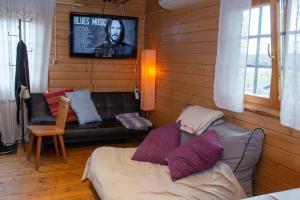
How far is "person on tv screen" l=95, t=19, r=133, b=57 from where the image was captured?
4.65m

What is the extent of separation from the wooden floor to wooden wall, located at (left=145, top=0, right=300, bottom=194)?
4.76 feet

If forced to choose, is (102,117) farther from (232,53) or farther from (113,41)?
(232,53)

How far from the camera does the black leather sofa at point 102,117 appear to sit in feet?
13.0

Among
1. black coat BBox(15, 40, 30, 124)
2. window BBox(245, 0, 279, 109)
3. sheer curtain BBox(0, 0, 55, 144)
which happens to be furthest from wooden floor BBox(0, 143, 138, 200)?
window BBox(245, 0, 279, 109)

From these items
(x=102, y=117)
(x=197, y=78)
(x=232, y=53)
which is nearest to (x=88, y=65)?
(x=102, y=117)

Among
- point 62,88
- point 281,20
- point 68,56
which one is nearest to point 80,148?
point 62,88

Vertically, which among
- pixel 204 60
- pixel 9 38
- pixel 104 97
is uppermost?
pixel 9 38

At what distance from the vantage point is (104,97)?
4668mm

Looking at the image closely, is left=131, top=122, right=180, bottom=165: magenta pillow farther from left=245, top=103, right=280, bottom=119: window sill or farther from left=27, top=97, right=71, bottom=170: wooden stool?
left=27, top=97, right=71, bottom=170: wooden stool

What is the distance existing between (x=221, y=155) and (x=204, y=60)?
48.8 inches

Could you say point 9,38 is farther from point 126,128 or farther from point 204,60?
point 204,60

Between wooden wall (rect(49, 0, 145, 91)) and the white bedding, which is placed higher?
wooden wall (rect(49, 0, 145, 91))

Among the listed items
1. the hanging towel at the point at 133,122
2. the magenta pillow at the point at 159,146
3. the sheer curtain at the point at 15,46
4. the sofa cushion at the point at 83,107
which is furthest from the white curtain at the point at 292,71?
the sheer curtain at the point at 15,46

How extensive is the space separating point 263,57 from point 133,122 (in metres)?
2.18
